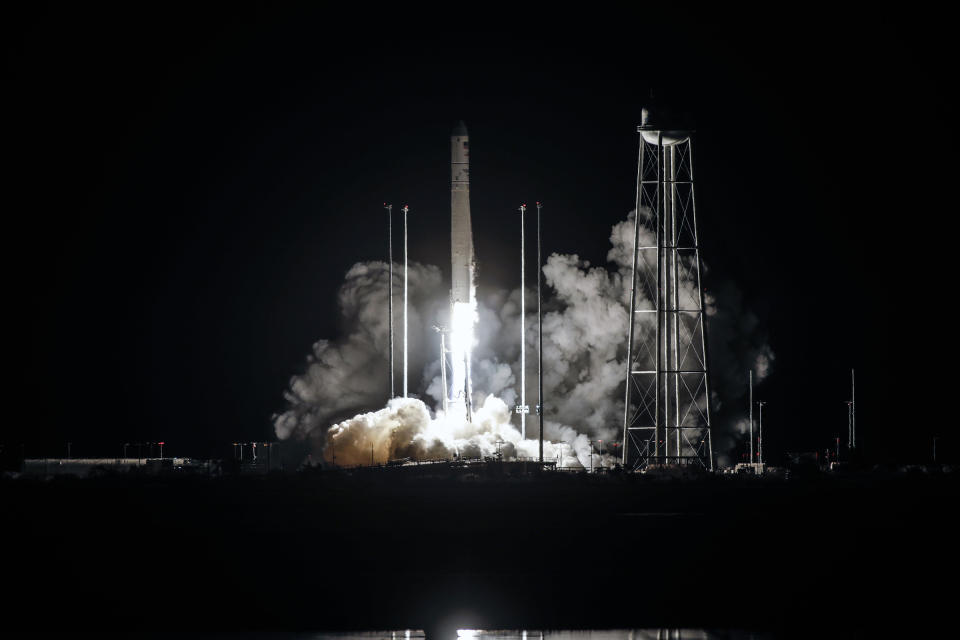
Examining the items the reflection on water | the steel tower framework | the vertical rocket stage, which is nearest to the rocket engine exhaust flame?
the vertical rocket stage

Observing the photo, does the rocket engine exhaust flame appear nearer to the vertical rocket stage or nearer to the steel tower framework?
the vertical rocket stage

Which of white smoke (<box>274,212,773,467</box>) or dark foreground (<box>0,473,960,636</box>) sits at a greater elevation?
white smoke (<box>274,212,773,467</box>)

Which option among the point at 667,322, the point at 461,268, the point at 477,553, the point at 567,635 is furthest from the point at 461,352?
the point at 567,635

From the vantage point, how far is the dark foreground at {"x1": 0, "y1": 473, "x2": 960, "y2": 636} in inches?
2771

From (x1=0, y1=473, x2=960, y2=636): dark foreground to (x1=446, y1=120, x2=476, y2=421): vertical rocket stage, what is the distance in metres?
11.4

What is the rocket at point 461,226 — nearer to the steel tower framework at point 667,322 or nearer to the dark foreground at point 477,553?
the steel tower framework at point 667,322

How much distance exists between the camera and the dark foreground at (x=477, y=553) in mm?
70375

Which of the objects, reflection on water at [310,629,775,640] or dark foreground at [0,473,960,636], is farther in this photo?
dark foreground at [0,473,960,636]

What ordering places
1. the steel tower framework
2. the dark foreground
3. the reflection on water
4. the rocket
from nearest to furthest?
the reflection on water < the dark foreground < the steel tower framework < the rocket

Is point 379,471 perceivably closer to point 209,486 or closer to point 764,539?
point 209,486

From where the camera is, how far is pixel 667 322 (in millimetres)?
97562

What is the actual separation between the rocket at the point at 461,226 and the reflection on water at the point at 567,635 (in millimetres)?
32268

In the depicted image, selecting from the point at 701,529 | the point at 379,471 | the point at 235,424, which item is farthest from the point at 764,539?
the point at 235,424

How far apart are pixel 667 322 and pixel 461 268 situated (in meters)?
10.1
